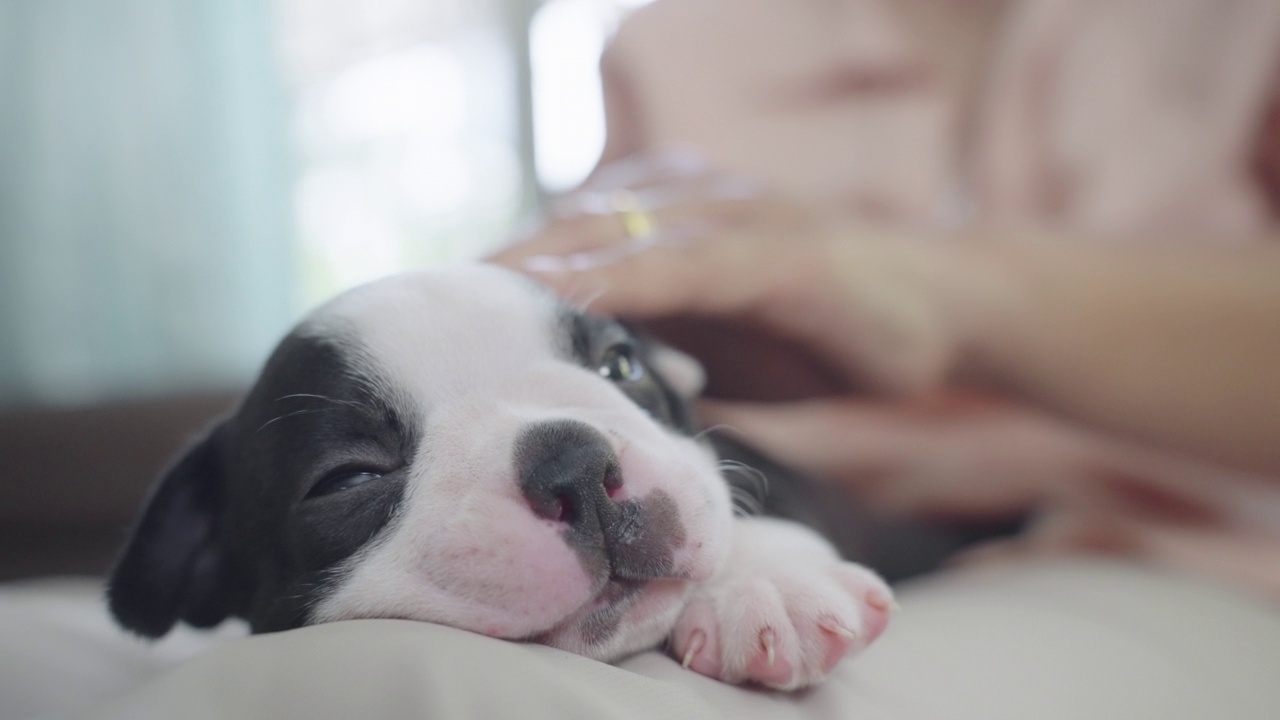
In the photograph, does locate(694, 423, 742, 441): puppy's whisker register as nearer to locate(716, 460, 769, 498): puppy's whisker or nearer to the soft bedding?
locate(716, 460, 769, 498): puppy's whisker

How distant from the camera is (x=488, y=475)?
649mm

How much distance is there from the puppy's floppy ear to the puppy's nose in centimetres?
41

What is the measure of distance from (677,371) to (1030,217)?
0.87m

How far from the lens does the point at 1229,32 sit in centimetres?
134

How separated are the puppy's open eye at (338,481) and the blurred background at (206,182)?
163 cm

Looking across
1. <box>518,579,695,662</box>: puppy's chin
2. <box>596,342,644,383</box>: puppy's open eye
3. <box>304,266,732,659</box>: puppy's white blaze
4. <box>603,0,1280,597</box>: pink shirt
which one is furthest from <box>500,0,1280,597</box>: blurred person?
<box>518,579,695,662</box>: puppy's chin

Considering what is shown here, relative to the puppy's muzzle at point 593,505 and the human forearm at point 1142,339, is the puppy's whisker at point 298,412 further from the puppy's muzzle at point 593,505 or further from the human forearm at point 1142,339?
the human forearm at point 1142,339

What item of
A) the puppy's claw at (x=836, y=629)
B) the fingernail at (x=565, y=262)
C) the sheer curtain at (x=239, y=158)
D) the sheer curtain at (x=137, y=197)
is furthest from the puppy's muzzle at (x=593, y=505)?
the sheer curtain at (x=137, y=197)

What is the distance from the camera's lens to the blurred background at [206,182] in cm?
227

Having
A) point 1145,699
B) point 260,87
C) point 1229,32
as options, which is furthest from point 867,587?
point 260,87

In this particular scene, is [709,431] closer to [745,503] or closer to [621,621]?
[745,503]

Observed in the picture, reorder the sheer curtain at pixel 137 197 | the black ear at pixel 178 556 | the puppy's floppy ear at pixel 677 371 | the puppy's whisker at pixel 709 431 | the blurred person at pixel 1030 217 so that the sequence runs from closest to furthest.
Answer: the black ear at pixel 178 556 < the puppy's whisker at pixel 709 431 < the puppy's floppy ear at pixel 677 371 < the blurred person at pixel 1030 217 < the sheer curtain at pixel 137 197

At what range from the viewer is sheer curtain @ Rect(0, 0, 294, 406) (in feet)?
8.25

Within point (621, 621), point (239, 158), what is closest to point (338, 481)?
point (621, 621)
